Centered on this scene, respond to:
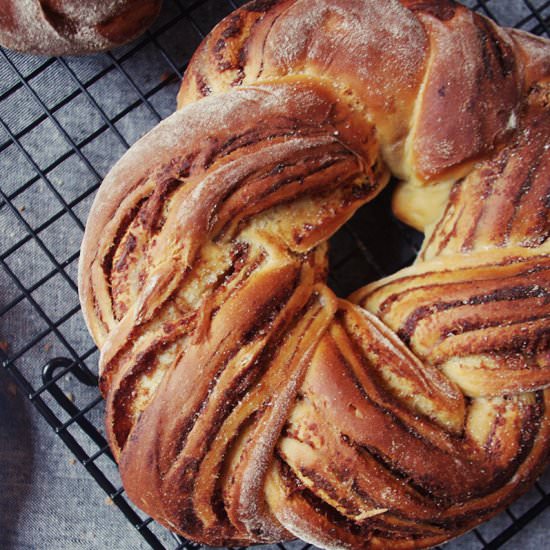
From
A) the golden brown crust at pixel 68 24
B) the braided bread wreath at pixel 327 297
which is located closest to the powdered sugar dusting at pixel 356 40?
the braided bread wreath at pixel 327 297

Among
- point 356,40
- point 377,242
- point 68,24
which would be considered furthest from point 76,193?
point 356,40

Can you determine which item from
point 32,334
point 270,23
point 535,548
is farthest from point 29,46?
point 535,548

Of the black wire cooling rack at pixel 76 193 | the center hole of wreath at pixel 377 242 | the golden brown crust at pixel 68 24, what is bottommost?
the center hole of wreath at pixel 377 242

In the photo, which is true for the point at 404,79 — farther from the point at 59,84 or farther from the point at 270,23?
the point at 59,84

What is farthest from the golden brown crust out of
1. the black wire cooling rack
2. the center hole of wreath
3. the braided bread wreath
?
the center hole of wreath

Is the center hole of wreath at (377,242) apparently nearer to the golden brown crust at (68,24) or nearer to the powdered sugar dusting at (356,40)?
the powdered sugar dusting at (356,40)

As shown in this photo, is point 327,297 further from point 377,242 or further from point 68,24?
point 68,24

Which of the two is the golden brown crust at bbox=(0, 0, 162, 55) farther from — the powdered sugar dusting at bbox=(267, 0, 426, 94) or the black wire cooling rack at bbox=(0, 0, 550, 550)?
the powdered sugar dusting at bbox=(267, 0, 426, 94)
